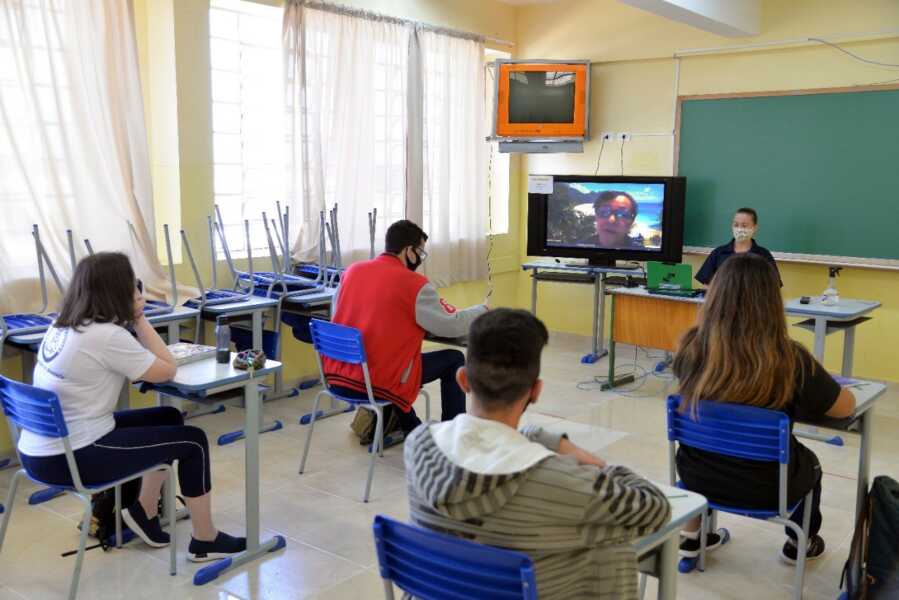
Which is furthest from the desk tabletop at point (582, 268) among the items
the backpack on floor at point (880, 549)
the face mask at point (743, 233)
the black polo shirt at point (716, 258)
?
the backpack on floor at point (880, 549)

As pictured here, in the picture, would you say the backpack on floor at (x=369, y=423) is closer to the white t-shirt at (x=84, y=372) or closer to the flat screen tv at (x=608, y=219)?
the white t-shirt at (x=84, y=372)

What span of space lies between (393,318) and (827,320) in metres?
2.50

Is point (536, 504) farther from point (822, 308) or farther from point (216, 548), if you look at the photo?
point (822, 308)

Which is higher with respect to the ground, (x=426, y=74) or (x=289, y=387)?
(x=426, y=74)

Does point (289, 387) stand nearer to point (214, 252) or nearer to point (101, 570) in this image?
point (214, 252)

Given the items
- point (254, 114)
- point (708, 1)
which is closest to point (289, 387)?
point (254, 114)

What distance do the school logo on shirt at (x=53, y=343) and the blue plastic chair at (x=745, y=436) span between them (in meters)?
2.00

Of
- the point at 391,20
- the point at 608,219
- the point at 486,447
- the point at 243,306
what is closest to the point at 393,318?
the point at 243,306

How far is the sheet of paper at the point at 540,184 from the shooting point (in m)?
7.08

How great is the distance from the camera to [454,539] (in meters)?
1.65

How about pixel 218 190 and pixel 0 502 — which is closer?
pixel 0 502

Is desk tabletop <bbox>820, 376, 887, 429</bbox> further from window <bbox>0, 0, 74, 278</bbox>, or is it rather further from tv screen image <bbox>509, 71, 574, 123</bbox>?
tv screen image <bbox>509, 71, 574, 123</bbox>

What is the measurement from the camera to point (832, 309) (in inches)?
193

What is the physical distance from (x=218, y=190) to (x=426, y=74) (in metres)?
2.10
